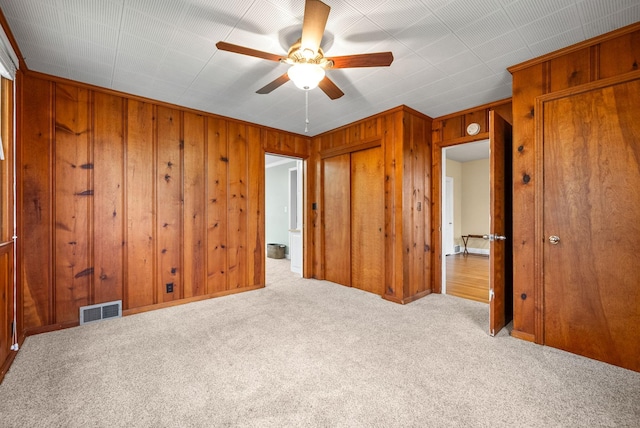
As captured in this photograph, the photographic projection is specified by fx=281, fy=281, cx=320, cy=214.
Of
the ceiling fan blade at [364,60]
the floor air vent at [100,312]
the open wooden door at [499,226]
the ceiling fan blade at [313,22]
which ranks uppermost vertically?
the ceiling fan blade at [313,22]

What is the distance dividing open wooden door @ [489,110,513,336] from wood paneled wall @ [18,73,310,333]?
9.60 ft

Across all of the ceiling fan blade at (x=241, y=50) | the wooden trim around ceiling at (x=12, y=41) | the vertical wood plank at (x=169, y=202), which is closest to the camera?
the ceiling fan blade at (x=241, y=50)

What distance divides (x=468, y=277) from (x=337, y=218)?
2.53 metres

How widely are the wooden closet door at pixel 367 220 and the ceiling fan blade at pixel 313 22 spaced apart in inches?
→ 87.8

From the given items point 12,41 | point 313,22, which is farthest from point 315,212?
point 12,41

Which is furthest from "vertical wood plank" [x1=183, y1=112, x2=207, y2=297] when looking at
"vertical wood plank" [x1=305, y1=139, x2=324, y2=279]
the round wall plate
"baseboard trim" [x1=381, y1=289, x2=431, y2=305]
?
the round wall plate

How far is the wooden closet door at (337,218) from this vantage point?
14.2ft

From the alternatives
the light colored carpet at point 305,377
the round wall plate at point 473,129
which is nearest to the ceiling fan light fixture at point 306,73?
the light colored carpet at point 305,377

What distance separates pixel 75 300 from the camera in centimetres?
282

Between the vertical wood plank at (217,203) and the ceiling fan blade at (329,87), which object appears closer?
the ceiling fan blade at (329,87)

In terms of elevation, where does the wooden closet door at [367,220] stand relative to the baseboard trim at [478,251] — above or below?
above

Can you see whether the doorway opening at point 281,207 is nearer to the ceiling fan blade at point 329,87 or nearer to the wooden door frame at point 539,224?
the ceiling fan blade at point 329,87

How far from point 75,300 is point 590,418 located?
4.15 metres

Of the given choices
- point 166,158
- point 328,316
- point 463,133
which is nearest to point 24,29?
point 166,158
